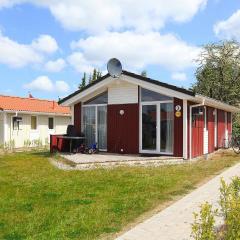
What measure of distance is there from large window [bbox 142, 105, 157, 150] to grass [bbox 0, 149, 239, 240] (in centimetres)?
297

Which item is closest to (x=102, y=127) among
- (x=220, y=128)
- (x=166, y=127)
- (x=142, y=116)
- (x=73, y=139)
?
(x=73, y=139)

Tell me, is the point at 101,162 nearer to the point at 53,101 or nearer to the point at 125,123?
the point at 125,123

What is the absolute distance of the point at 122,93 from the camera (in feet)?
61.0

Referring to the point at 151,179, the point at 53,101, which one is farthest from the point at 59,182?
the point at 53,101

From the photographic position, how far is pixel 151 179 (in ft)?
37.7

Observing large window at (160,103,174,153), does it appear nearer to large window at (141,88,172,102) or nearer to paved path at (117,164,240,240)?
large window at (141,88,172,102)

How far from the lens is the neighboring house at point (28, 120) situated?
2605 centimetres

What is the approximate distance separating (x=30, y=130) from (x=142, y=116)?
11960 millimetres

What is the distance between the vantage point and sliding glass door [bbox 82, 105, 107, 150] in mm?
19359

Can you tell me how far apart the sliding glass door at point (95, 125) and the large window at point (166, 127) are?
3.08 metres

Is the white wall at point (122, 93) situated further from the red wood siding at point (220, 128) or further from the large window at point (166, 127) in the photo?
the red wood siding at point (220, 128)

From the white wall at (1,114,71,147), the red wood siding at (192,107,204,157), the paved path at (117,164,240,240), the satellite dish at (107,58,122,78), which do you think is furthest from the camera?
the white wall at (1,114,71,147)

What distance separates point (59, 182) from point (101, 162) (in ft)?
13.0

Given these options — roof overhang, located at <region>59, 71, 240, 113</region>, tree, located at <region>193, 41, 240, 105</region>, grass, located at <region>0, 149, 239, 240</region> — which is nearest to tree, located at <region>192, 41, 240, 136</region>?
tree, located at <region>193, 41, 240, 105</region>
